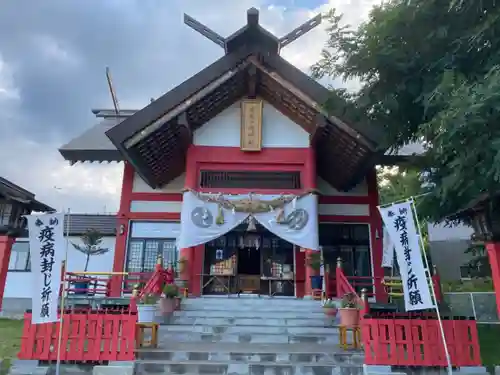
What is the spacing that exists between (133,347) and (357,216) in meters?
7.71

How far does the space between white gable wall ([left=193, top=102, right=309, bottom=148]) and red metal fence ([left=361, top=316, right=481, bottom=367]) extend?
6139mm

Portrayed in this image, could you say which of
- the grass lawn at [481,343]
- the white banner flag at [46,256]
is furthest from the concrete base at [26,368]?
the white banner flag at [46,256]

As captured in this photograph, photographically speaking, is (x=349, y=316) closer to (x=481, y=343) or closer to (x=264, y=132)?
(x=481, y=343)

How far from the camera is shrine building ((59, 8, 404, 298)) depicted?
32.7 feet

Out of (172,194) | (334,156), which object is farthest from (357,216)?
(172,194)

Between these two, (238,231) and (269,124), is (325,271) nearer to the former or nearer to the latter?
(238,231)

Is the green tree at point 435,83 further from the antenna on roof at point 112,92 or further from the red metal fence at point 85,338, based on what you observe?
the antenna on roof at point 112,92

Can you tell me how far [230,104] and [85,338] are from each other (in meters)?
7.58

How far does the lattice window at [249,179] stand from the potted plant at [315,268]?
2.07 metres

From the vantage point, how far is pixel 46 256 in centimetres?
594

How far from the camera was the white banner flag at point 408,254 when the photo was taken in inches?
225

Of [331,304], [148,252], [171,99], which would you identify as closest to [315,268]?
[331,304]

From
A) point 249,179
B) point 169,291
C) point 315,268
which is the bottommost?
point 169,291

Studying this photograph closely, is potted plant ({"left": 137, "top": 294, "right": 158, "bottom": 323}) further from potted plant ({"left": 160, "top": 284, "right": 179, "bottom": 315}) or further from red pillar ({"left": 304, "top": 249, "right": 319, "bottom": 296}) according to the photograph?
red pillar ({"left": 304, "top": 249, "right": 319, "bottom": 296})
